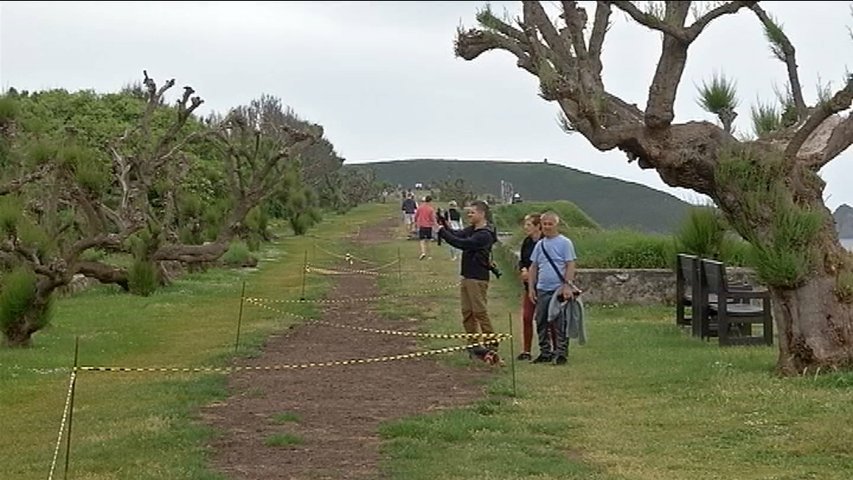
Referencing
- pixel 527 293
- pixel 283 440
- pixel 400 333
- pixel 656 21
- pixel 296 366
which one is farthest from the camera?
pixel 400 333

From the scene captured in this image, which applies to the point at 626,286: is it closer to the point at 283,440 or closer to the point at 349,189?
the point at 283,440

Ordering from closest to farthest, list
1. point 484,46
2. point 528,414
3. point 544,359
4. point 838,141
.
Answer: point 528,414 < point 838,141 < point 484,46 < point 544,359

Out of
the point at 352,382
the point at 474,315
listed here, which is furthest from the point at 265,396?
the point at 474,315

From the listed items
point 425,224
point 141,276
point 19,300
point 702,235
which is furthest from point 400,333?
point 425,224

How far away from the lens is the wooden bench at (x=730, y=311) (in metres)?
13.5

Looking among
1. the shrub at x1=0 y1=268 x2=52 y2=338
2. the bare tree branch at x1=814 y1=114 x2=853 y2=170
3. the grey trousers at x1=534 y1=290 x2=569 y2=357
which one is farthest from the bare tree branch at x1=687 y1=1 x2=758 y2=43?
the shrub at x1=0 y1=268 x2=52 y2=338

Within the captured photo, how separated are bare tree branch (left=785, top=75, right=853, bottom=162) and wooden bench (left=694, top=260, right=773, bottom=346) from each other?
261cm

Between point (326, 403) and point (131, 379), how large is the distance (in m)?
2.46

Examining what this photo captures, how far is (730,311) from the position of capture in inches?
540

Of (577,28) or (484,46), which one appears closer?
(577,28)

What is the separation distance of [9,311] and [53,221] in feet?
9.18

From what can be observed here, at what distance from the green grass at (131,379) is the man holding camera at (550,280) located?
2962mm

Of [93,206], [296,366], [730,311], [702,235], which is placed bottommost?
[296,366]

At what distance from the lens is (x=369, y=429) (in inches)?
358
